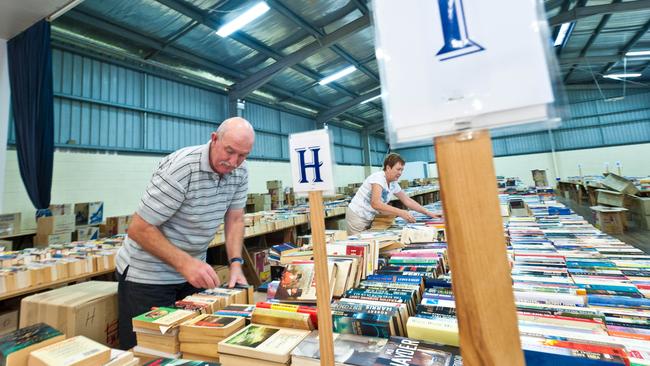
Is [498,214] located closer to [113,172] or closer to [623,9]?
[113,172]

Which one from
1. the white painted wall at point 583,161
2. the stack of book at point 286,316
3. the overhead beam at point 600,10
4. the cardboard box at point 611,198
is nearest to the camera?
the stack of book at point 286,316

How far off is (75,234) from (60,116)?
7.51ft

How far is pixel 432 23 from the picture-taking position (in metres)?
0.40

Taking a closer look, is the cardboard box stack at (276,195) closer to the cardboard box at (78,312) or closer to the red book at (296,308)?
the cardboard box at (78,312)

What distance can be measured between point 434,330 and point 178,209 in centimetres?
132

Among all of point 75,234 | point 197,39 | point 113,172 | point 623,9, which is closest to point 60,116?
point 113,172

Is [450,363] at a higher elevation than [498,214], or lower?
lower

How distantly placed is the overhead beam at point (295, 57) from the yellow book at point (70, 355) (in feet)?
23.6

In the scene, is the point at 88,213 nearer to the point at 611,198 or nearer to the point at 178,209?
the point at 178,209

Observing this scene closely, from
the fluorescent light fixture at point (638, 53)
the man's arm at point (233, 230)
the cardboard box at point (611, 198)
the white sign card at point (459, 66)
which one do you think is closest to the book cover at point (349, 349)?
the white sign card at point (459, 66)

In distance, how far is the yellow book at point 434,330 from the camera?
751 mm

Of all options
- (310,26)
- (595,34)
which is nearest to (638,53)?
(595,34)

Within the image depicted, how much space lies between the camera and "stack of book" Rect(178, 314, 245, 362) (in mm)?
921

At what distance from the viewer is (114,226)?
→ 417 centimetres
